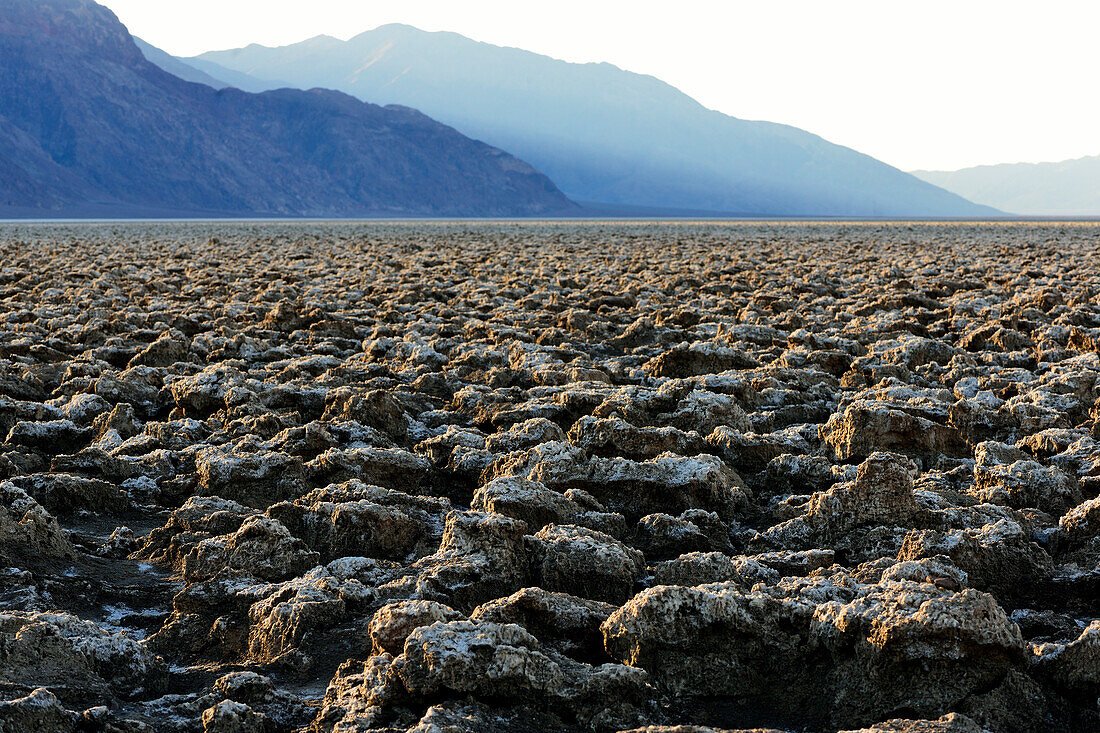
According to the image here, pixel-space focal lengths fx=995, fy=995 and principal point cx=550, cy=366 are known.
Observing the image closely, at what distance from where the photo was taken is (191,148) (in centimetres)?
8400

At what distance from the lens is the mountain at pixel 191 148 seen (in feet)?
249

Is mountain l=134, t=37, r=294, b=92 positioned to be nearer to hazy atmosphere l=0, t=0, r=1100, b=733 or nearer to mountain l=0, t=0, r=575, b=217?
mountain l=0, t=0, r=575, b=217

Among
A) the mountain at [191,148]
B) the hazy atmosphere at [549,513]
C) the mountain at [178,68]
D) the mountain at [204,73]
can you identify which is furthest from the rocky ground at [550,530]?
the mountain at [178,68]

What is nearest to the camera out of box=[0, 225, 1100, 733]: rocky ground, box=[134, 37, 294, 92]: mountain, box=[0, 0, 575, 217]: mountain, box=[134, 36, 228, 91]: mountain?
box=[0, 225, 1100, 733]: rocky ground

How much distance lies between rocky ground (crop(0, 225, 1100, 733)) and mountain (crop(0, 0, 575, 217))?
70672 millimetres

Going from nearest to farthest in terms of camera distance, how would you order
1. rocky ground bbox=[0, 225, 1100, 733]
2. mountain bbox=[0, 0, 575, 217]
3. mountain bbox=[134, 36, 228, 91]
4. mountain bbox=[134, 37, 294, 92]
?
rocky ground bbox=[0, 225, 1100, 733] → mountain bbox=[0, 0, 575, 217] → mountain bbox=[134, 36, 228, 91] → mountain bbox=[134, 37, 294, 92]

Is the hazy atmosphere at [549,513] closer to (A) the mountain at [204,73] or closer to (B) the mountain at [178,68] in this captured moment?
(A) the mountain at [204,73]

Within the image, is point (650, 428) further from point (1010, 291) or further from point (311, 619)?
point (1010, 291)

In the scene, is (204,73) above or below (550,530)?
above

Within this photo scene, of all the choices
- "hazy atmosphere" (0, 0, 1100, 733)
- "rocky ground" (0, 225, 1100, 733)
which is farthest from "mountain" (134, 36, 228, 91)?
"rocky ground" (0, 225, 1100, 733)

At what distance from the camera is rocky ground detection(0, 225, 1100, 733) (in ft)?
6.26

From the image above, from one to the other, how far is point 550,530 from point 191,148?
88840 millimetres

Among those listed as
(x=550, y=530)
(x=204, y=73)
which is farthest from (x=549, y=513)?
(x=204, y=73)

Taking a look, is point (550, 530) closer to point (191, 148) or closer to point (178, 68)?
point (191, 148)
